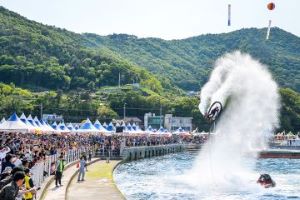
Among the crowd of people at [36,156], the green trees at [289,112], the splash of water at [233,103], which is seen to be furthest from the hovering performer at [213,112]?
the green trees at [289,112]

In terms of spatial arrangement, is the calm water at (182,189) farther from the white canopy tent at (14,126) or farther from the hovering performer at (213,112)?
the white canopy tent at (14,126)

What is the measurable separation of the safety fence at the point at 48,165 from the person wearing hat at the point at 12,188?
1433 centimetres

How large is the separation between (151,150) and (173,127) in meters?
93.4

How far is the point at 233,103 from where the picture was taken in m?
62.0

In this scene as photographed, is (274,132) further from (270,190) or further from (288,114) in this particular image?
(270,190)

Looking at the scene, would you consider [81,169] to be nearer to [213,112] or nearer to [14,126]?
[213,112]

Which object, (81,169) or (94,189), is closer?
(94,189)

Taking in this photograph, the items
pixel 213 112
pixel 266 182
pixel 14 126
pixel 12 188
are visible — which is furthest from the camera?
pixel 14 126

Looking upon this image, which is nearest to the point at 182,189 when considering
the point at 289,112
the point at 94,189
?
the point at 94,189

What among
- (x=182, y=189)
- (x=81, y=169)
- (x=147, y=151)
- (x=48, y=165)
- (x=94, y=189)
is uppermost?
(x=48, y=165)

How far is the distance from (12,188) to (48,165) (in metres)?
28.0

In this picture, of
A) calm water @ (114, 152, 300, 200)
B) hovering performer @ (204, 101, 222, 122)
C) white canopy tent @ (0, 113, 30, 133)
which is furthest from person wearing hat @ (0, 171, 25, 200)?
white canopy tent @ (0, 113, 30, 133)

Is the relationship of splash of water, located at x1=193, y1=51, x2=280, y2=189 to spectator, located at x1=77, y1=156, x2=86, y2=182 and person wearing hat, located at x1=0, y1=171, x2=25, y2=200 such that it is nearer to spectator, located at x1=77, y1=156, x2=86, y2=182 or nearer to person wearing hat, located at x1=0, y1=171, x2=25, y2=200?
spectator, located at x1=77, y1=156, x2=86, y2=182

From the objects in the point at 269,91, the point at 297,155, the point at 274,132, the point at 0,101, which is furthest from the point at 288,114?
the point at 269,91
